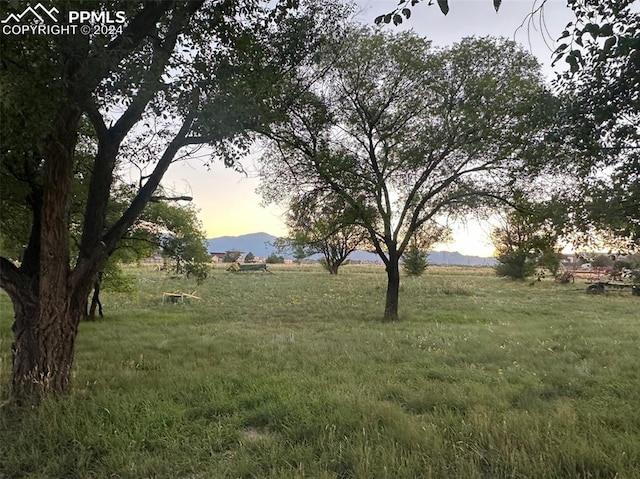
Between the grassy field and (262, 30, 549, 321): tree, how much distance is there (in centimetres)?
526

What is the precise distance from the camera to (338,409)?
504 cm

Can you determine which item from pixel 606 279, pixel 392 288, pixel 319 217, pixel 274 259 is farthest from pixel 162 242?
pixel 274 259

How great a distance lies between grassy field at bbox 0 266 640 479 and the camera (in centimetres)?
379

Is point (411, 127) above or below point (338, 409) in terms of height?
above

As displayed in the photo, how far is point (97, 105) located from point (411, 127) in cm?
1151

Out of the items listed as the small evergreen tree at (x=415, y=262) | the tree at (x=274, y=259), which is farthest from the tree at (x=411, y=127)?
the tree at (x=274, y=259)

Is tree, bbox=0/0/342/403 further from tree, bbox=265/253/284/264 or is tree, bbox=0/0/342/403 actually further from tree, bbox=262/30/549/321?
tree, bbox=265/253/284/264

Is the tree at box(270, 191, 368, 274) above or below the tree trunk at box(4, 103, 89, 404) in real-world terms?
above

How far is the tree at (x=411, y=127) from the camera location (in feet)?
42.0

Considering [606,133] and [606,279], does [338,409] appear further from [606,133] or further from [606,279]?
[606,279]

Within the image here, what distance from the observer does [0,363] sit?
22.8 feet

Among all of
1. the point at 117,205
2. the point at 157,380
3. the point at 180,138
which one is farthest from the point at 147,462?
the point at 117,205

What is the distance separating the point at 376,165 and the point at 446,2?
41.3 feet

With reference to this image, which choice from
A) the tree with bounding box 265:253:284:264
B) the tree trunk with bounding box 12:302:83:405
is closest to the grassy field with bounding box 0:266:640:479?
the tree trunk with bounding box 12:302:83:405
